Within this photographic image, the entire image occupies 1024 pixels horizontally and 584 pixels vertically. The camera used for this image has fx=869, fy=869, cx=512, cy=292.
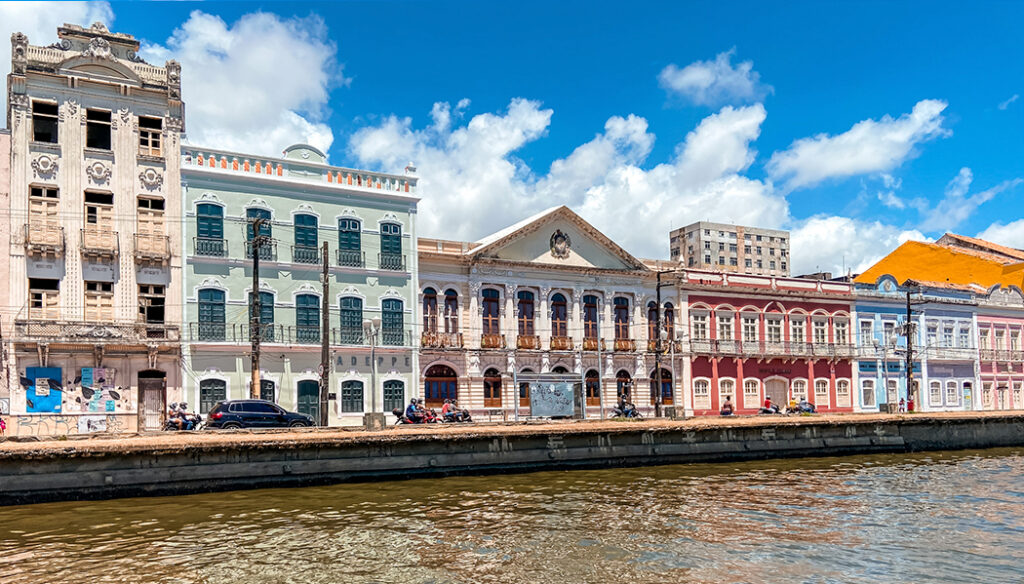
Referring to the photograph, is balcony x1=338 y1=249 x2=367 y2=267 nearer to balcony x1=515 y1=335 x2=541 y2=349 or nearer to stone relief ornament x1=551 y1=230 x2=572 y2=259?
balcony x1=515 y1=335 x2=541 y2=349

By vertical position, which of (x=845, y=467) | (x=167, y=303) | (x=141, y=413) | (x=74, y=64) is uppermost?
(x=74, y=64)

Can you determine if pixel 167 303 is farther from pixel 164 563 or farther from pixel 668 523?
pixel 668 523

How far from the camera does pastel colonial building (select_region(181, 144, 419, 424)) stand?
36.1 metres

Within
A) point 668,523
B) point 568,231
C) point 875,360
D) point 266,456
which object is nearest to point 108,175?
point 266,456

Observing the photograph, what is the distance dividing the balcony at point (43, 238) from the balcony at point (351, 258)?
36.6ft

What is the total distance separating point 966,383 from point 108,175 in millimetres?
53819

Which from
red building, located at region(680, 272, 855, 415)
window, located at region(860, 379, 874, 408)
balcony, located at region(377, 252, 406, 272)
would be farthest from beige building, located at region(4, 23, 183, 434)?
window, located at region(860, 379, 874, 408)

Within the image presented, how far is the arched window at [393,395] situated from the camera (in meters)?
39.3

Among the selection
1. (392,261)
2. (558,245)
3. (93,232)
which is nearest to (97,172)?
(93,232)

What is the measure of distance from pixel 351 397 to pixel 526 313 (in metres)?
11.0

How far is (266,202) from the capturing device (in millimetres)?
37781

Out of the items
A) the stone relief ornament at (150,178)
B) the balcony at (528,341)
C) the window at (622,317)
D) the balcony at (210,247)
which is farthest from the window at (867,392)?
the stone relief ornament at (150,178)

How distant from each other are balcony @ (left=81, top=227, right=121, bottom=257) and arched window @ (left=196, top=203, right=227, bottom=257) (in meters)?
3.17

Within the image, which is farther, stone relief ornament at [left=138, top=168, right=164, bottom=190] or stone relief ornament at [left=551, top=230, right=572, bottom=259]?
stone relief ornament at [left=551, top=230, right=572, bottom=259]
